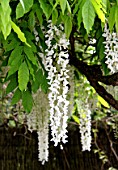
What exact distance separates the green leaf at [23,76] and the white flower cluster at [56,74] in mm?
204

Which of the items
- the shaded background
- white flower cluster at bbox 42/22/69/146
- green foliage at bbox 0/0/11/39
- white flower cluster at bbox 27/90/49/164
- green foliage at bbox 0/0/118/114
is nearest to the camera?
green foliage at bbox 0/0/11/39

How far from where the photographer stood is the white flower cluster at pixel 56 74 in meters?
1.70

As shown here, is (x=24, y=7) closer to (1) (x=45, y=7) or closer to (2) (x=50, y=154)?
(1) (x=45, y=7)

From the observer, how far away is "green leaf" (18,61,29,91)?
4.87 feet

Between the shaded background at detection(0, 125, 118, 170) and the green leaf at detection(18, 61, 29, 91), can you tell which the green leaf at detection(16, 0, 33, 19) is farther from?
the shaded background at detection(0, 125, 118, 170)

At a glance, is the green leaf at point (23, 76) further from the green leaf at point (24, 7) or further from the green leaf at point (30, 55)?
the green leaf at point (24, 7)

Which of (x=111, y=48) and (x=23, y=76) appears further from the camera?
(x=111, y=48)

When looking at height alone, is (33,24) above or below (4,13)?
above

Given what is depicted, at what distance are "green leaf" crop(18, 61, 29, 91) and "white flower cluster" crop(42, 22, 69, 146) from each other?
0.67ft

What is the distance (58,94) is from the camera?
1.75 m

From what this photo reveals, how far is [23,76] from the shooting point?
1491mm

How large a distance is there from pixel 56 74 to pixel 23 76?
0.83 feet

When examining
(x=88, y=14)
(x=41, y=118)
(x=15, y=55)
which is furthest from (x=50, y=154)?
(x=88, y=14)

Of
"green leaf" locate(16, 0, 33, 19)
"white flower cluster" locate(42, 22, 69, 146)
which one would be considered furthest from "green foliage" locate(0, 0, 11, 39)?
"white flower cluster" locate(42, 22, 69, 146)
